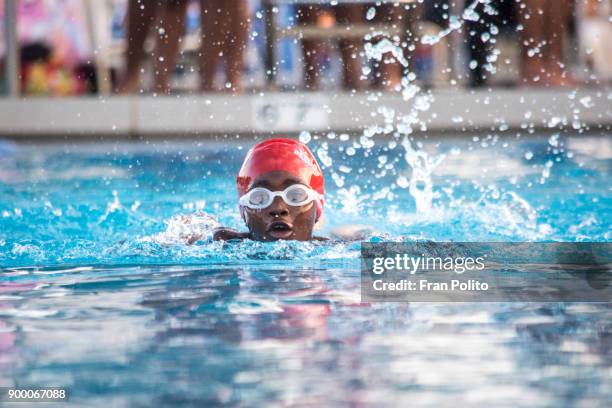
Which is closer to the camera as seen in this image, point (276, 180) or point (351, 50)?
point (276, 180)

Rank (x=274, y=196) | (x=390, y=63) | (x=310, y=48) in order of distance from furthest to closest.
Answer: (x=310, y=48)
(x=390, y=63)
(x=274, y=196)

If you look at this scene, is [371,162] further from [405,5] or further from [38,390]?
[38,390]

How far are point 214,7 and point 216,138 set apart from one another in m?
0.92

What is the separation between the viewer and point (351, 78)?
8.79m

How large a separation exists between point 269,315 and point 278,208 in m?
1.09

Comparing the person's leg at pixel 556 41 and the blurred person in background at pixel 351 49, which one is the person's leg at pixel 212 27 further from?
the person's leg at pixel 556 41

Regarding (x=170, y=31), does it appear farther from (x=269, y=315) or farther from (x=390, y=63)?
(x=269, y=315)

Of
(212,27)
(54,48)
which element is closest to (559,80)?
(212,27)

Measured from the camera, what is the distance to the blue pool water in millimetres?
1981

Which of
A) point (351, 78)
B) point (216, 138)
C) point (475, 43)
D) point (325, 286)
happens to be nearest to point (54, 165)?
point (216, 138)

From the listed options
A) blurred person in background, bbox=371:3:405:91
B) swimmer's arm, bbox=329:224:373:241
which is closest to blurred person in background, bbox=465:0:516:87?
blurred person in background, bbox=371:3:405:91

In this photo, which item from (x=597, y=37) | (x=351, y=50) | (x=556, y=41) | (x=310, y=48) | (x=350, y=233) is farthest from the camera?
(x=597, y=37)

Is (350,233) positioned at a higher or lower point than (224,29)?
lower

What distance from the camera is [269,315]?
260 centimetres
